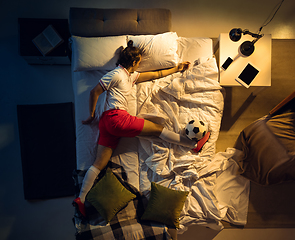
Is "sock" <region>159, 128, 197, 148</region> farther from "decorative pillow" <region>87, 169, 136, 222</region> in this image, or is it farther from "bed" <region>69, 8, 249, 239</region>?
"decorative pillow" <region>87, 169, 136, 222</region>

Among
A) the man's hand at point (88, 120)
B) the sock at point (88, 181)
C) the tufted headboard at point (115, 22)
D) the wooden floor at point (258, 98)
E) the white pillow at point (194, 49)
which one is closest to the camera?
the sock at point (88, 181)

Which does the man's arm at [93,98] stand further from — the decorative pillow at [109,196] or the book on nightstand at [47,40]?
the book on nightstand at [47,40]

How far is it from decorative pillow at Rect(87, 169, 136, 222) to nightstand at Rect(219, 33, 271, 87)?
1.49 metres

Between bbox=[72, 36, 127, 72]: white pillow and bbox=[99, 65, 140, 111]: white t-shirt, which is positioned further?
bbox=[72, 36, 127, 72]: white pillow

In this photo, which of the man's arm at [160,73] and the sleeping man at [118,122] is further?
the man's arm at [160,73]

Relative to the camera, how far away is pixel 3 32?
236 centimetres

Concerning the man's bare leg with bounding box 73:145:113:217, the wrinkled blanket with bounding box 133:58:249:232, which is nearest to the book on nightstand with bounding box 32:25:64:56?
the wrinkled blanket with bounding box 133:58:249:232

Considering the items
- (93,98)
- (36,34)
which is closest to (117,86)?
(93,98)

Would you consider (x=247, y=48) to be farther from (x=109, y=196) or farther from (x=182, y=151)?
(x=109, y=196)

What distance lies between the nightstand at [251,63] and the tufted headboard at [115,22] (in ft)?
2.49

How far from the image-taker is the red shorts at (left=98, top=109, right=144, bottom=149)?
1.72 m

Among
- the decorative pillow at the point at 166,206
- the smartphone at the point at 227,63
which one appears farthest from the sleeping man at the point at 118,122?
the smartphone at the point at 227,63

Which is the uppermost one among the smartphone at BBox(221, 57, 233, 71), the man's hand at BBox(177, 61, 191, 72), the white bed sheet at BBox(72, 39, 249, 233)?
the smartphone at BBox(221, 57, 233, 71)

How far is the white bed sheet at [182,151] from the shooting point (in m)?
1.75
